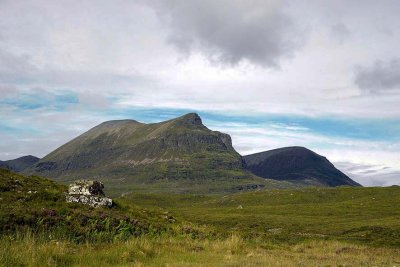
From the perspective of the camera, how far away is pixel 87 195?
99.7ft

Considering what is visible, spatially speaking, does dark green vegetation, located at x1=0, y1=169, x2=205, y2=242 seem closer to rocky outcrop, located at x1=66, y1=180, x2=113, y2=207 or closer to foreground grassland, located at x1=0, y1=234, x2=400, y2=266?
rocky outcrop, located at x1=66, y1=180, x2=113, y2=207

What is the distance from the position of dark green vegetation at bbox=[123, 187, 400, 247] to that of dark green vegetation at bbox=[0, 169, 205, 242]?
46.4ft

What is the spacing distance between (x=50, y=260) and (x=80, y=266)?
3.41 feet

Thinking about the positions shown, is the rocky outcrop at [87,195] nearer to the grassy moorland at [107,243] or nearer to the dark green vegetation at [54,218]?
the dark green vegetation at [54,218]

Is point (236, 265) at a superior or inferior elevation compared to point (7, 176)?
inferior

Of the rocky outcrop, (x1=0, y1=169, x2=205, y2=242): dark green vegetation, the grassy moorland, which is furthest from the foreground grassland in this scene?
the rocky outcrop

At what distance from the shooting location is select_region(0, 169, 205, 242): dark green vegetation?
1948 cm

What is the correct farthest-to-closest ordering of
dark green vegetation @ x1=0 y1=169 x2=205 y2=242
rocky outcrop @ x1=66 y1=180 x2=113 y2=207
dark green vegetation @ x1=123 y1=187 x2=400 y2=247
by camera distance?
1. dark green vegetation @ x1=123 y1=187 x2=400 y2=247
2. rocky outcrop @ x1=66 y1=180 x2=113 y2=207
3. dark green vegetation @ x1=0 y1=169 x2=205 y2=242

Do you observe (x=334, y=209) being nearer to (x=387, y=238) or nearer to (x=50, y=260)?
(x=387, y=238)

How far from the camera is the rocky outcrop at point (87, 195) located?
2903 centimetres

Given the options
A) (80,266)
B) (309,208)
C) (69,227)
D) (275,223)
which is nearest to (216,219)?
(275,223)

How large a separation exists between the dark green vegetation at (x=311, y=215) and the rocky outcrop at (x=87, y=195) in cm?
1294

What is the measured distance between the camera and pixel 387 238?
50.4m

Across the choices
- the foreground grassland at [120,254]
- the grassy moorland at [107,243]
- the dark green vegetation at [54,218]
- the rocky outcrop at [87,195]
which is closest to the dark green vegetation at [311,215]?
the grassy moorland at [107,243]
